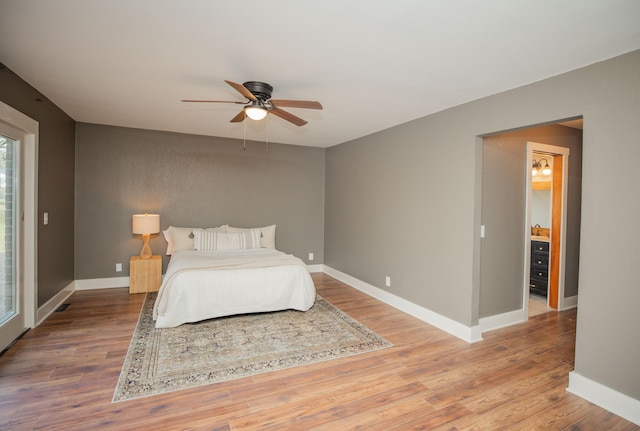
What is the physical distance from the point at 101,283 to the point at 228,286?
262 cm

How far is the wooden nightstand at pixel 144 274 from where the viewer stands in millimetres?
4672

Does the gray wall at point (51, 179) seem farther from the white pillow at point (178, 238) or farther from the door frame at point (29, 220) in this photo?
the white pillow at point (178, 238)

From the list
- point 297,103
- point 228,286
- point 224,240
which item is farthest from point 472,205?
point 224,240

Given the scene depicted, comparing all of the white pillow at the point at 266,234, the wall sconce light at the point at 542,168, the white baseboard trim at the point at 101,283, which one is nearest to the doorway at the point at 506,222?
the wall sconce light at the point at 542,168

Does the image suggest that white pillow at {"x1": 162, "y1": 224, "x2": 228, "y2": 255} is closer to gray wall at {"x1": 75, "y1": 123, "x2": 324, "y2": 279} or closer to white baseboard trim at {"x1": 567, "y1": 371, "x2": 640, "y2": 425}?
gray wall at {"x1": 75, "y1": 123, "x2": 324, "y2": 279}

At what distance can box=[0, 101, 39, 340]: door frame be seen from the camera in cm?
317

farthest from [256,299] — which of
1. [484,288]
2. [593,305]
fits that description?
[593,305]

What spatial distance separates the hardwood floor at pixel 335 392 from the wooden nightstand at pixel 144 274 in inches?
49.1

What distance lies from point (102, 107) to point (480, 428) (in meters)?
4.92

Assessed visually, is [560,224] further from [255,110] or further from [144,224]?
[144,224]

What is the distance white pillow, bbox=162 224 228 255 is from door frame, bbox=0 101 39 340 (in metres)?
1.78

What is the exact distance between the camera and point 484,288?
12.0 feet

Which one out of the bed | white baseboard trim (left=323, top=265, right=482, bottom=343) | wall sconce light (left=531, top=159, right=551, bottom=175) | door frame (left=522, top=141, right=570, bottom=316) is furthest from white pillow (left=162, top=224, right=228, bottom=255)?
wall sconce light (left=531, top=159, right=551, bottom=175)

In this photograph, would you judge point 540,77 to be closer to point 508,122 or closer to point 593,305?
point 508,122
